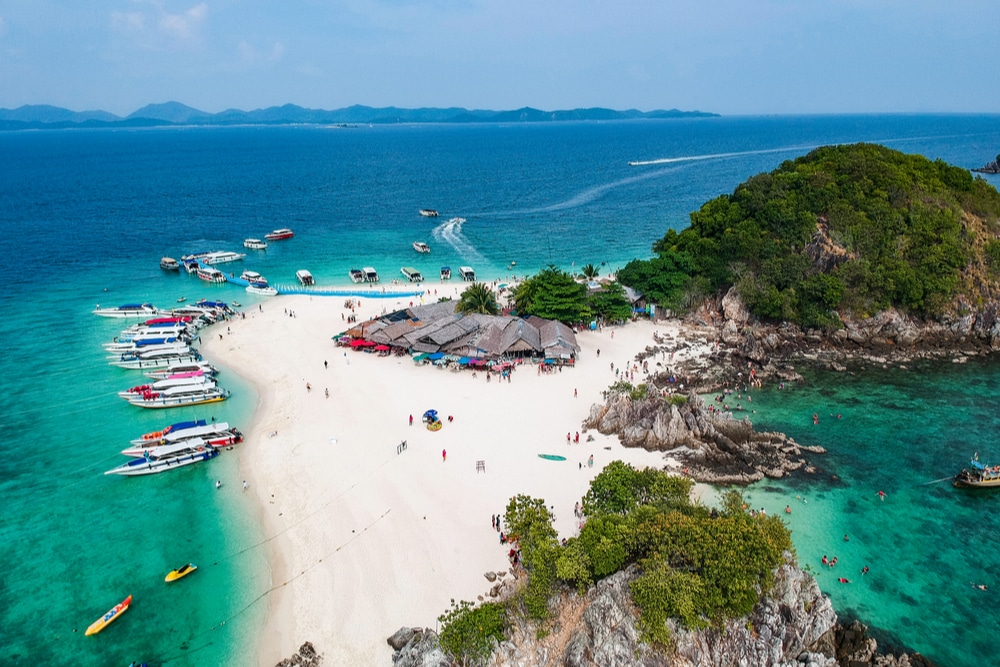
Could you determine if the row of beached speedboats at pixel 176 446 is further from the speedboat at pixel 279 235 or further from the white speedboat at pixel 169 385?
the speedboat at pixel 279 235

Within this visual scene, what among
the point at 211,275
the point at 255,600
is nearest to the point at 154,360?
the point at 211,275

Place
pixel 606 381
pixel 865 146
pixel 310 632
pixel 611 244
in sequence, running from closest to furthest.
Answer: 1. pixel 310 632
2. pixel 606 381
3. pixel 865 146
4. pixel 611 244

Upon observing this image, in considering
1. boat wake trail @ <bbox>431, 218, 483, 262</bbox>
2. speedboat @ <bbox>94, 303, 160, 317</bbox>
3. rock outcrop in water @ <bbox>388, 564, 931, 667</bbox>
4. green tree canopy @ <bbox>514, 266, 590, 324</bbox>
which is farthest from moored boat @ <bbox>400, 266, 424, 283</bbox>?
rock outcrop in water @ <bbox>388, 564, 931, 667</bbox>

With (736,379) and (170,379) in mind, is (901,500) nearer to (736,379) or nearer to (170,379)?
(736,379)

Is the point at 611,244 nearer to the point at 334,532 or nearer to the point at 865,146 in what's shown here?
the point at 865,146

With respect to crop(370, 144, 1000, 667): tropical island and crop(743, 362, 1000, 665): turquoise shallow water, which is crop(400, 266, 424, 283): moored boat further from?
crop(743, 362, 1000, 665): turquoise shallow water

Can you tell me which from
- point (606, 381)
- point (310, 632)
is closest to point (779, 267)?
point (606, 381)
